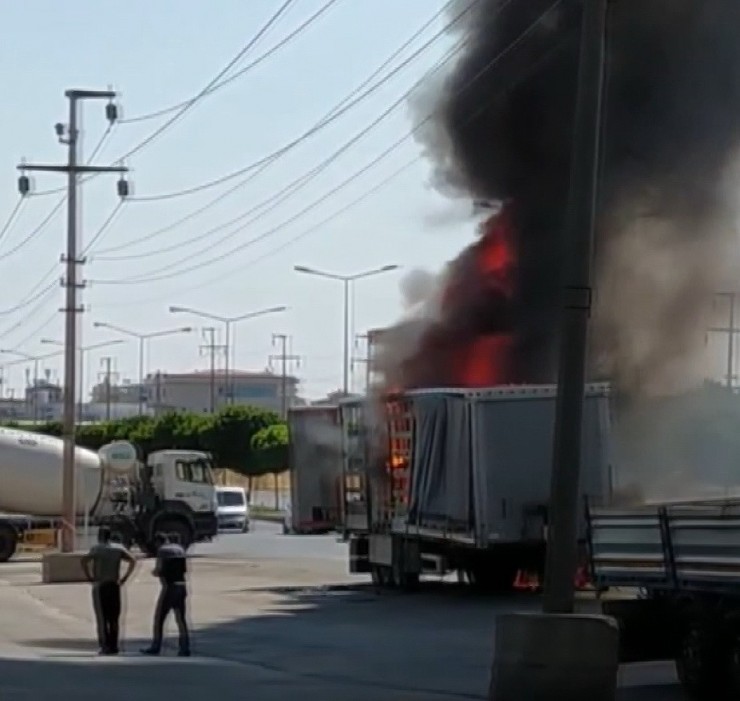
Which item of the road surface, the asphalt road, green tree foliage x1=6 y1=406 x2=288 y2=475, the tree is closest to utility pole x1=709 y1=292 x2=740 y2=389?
the road surface

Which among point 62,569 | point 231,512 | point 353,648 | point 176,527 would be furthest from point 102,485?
point 353,648

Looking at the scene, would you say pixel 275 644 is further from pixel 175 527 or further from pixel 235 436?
pixel 235 436

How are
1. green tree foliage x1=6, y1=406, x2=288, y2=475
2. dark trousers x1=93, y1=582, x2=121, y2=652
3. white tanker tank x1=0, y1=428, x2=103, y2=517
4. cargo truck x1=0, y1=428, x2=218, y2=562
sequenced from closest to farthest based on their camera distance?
dark trousers x1=93, y1=582, x2=121, y2=652 < cargo truck x1=0, y1=428, x2=218, y2=562 < white tanker tank x1=0, y1=428, x2=103, y2=517 < green tree foliage x1=6, y1=406, x2=288, y2=475

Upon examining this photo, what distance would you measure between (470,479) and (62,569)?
12.4m

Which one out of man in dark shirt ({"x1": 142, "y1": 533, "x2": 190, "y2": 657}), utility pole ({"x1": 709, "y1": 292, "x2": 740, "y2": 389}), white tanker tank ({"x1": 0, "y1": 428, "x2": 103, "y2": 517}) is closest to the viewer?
man in dark shirt ({"x1": 142, "y1": 533, "x2": 190, "y2": 657})

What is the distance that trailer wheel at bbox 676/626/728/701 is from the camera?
55.3 ft

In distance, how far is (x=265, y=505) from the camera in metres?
101

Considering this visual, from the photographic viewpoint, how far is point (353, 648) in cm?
2412

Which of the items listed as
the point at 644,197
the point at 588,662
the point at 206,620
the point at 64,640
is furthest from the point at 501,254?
the point at 588,662

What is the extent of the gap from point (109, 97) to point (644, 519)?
93.4 feet

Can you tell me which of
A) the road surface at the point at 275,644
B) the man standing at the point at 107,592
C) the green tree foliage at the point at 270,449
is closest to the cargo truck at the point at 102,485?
the road surface at the point at 275,644

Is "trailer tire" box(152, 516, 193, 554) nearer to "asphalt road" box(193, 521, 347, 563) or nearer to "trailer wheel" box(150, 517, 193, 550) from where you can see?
"trailer wheel" box(150, 517, 193, 550)

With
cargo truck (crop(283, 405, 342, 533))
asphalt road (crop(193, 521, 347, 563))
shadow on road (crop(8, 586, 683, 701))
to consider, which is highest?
cargo truck (crop(283, 405, 342, 533))

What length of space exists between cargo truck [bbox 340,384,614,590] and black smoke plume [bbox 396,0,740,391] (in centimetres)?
432
